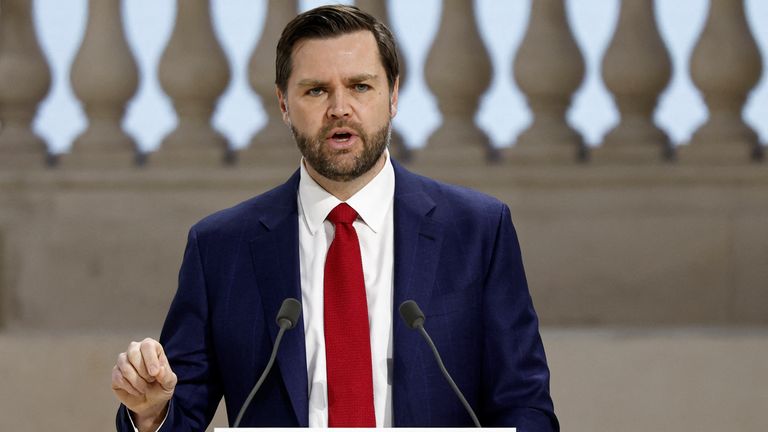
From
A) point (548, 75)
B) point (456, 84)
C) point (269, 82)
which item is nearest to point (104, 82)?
point (269, 82)

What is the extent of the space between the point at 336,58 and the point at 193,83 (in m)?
1.82

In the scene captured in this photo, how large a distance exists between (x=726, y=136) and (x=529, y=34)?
0.57m

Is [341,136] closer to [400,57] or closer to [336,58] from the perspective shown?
[336,58]

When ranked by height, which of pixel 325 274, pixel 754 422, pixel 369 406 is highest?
pixel 325 274

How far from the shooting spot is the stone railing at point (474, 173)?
3945 millimetres

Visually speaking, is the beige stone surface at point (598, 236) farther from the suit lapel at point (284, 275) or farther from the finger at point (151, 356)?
the finger at point (151, 356)

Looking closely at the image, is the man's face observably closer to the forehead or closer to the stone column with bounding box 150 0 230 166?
the forehead

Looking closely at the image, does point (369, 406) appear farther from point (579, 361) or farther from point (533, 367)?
point (579, 361)

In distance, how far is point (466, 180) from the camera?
13.0ft

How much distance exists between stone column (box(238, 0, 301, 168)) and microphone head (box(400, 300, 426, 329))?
6.34 feet

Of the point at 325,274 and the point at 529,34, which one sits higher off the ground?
the point at 529,34

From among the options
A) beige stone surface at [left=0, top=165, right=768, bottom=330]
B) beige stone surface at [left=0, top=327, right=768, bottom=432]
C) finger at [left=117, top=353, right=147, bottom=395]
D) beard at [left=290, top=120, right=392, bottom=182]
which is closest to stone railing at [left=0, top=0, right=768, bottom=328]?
beige stone surface at [left=0, top=165, right=768, bottom=330]

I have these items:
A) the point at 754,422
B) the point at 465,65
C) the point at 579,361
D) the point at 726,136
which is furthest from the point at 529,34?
the point at 754,422

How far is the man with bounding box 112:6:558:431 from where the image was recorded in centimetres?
238
